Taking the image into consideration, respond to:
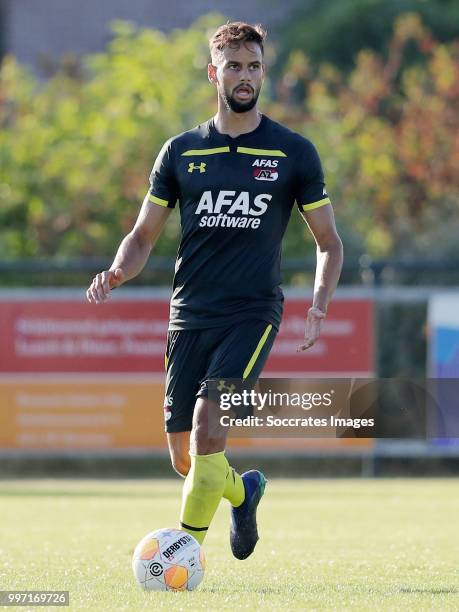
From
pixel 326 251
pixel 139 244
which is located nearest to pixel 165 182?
pixel 139 244

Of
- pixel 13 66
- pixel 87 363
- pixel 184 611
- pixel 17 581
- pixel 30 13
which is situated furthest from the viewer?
pixel 30 13

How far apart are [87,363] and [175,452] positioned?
9959mm

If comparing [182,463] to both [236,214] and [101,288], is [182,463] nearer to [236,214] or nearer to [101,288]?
[101,288]

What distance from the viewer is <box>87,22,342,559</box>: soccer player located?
742 cm

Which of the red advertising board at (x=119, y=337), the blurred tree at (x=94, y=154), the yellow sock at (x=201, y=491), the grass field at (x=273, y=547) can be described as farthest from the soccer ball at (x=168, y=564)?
the blurred tree at (x=94, y=154)

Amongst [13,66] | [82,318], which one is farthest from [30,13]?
[82,318]

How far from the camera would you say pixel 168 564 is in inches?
275

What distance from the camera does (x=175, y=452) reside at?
7.82 metres

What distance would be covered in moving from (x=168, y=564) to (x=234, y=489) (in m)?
0.95

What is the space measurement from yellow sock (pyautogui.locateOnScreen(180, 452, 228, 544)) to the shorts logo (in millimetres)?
1371

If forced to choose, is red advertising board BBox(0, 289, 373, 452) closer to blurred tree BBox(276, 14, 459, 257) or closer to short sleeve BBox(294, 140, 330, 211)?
blurred tree BBox(276, 14, 459, 257)

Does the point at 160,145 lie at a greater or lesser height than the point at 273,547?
greater

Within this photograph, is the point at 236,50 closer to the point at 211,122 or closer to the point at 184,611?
the point at 211,122

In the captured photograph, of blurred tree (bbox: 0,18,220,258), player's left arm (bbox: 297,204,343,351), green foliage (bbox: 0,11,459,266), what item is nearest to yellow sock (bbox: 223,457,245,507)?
player's left arm (bbox: 297,204,343,351)
